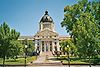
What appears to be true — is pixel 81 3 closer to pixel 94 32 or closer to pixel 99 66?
pixel 99 66

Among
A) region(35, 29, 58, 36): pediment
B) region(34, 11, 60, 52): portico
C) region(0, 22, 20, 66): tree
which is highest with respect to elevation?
region(35, 29, 58, 36): pediment

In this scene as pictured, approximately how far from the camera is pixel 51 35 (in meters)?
117

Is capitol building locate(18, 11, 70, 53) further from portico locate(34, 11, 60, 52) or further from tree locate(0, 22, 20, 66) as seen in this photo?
tree locate(0, 22, 20, 66)

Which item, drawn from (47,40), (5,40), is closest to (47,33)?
(47,40)

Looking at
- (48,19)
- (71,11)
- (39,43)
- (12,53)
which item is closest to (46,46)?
(39,43)

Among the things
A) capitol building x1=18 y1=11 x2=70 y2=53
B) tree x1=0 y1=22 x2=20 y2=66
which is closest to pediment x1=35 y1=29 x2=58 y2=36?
capitol building x1=18 y1=11 x2=70 y2=53

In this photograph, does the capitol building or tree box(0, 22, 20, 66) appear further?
the capitol building

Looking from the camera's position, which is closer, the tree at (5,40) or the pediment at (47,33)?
the tree at (5,40)

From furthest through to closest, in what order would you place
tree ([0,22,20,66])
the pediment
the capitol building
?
the pediment, the capitol building, tree ([0,22,20,66])

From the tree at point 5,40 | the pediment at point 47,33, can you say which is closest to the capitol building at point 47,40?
the pediment at point 47,33

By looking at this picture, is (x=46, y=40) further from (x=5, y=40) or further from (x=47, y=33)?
(x=5, y=40)

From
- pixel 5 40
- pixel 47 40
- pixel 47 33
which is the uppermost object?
pixel 47 33

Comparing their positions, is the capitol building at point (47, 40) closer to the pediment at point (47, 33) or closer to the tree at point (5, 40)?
the pediment at point (47, 33)

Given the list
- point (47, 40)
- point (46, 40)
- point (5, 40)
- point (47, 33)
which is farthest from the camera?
point (46, 40)
